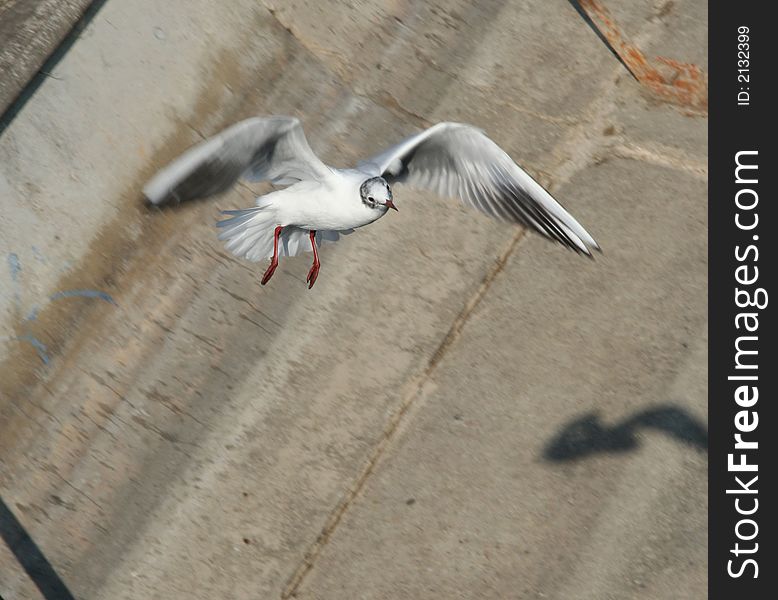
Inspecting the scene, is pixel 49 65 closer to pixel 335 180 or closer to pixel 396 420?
Answer: pixel 335 180

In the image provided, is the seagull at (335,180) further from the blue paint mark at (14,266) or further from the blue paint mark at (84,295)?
the blue paint mark at (14,266)

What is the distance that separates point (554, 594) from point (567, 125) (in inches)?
140

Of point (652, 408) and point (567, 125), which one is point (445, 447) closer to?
point (652, 408)

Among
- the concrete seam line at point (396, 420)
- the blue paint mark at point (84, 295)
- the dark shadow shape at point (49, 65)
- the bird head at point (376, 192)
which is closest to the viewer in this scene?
the bird head at point (376, 192)

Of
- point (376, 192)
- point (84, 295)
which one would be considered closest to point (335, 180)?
point (376, 192)

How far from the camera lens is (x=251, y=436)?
6891 mm

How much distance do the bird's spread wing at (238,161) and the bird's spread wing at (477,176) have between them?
45 cm

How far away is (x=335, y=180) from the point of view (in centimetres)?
546

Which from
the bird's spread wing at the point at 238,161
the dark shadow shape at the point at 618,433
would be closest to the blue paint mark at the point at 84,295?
the bird's spread wing at the point at 238,161

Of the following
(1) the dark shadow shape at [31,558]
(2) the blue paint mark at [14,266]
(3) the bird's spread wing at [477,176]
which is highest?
(3) the bird's spread wing at [477,176]

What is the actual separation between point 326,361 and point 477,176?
193cm

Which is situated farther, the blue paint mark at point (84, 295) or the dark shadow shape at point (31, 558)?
the blue paint mark at point (84, 295)

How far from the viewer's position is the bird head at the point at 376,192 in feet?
17.6

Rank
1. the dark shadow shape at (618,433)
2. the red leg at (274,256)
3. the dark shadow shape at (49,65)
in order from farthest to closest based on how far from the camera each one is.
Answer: the dark shadow shape at (618,433)
the dark shadow shape at (49,65)
the red leg at (274,256)
